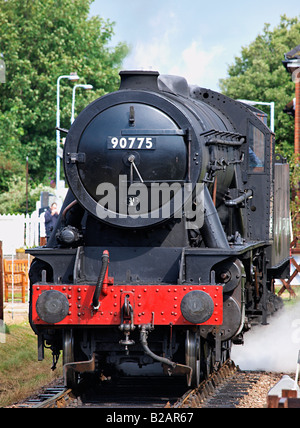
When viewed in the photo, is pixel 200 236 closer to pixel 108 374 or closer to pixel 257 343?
pixel 108 374

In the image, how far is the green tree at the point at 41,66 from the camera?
38250 mm

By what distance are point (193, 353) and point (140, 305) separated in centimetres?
74

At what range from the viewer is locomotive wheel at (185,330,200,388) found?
7664 mm

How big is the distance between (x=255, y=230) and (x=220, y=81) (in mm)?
42112

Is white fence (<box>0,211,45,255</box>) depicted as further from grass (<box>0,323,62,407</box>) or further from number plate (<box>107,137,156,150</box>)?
number plate (<box>107,137,156,150</box>)

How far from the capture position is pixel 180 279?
25.0ft

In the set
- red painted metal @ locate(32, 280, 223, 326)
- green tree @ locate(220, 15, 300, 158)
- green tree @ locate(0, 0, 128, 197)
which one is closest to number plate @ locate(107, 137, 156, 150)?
red painted metal @ locate(32, 280, 223, 326)

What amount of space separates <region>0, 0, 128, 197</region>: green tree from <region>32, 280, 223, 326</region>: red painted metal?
29.9 metres

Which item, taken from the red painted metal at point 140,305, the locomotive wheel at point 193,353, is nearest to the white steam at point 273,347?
the locomotive wheel at point 193,353

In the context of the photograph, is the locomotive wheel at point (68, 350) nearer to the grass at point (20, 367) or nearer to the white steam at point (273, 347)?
the grass at point (20, 367)

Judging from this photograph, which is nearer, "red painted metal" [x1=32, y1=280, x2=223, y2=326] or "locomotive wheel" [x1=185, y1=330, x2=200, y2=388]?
"red painted metal" [x1=32, y1=280, x2=223, y2=326]

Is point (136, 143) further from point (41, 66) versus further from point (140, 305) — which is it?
point (41, 66)

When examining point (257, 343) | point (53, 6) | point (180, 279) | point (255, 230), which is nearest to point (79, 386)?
point (180, 279)
